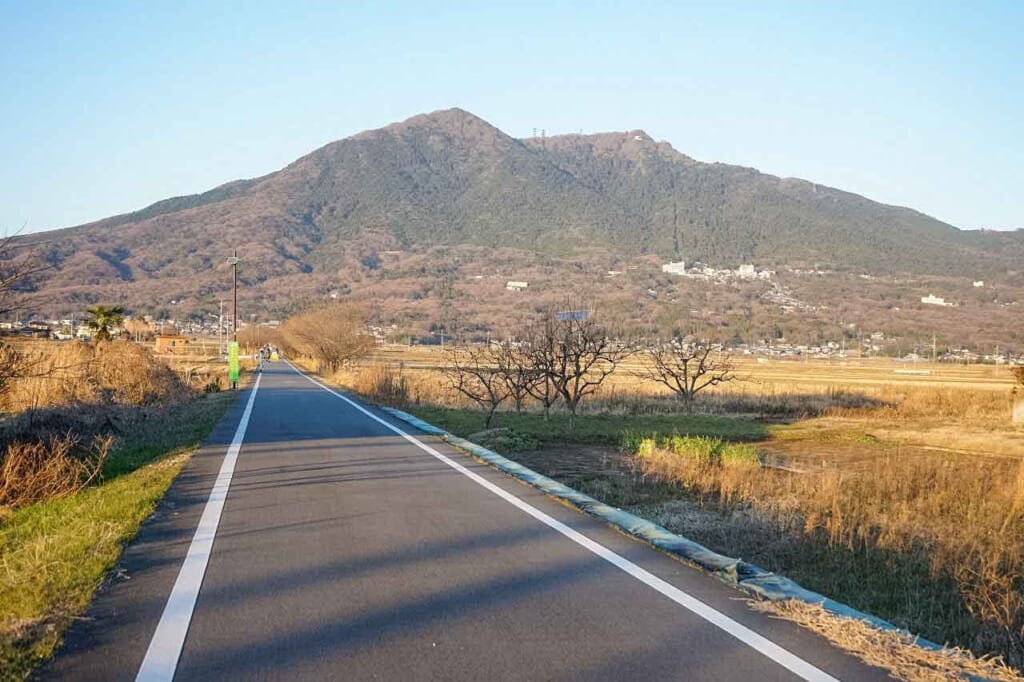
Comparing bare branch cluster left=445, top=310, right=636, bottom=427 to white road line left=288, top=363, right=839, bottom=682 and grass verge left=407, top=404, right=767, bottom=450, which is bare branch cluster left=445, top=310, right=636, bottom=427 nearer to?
grass verge left=407, top=404, right=767, bottom=450

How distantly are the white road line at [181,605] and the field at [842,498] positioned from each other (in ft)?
15.8

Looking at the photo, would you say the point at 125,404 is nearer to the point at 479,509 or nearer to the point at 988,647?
the point at 479,509

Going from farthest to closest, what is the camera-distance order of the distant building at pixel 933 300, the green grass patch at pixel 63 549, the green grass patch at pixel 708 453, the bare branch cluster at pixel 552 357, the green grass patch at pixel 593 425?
the distant building at pixel 933 300 → the bare branch cluster at pixel 552 357 → the green grass patch at pixel 593 425 → the green grass patch at pixel 708 453 → the green grass patch at pixel 63 549

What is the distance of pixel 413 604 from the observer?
6.30 m

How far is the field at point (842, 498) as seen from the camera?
24.4ft

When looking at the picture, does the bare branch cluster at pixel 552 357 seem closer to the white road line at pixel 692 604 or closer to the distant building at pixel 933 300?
the white road line at pixel 692 604

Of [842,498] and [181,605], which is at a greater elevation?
[181,605]

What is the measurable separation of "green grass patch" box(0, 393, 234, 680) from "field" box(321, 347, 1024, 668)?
5598 mm

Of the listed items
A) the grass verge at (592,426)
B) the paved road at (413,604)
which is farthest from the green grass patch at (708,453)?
the paved road at (413,604)

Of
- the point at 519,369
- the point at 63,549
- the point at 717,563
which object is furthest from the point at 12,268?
the point at 519,369

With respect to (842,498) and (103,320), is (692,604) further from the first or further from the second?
(103,320)

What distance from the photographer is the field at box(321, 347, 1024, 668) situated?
745cm

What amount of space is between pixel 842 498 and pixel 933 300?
154 metres

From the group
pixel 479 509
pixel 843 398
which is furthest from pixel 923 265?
pixel 479 509
